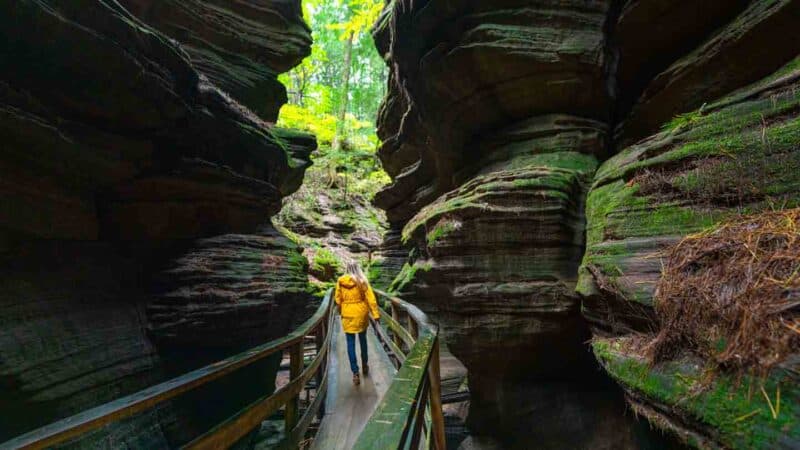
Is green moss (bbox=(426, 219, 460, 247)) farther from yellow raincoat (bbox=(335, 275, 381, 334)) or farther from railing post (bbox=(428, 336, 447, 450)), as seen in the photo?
railing post (bbox=(428, 336, 447, 450))

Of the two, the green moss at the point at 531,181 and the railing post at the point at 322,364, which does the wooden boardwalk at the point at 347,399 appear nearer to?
the railing post at the point at 322,364

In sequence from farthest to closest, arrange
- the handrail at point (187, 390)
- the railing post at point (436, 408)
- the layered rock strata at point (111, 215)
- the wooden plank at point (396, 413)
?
the layered rock strata at point (111, 215), the railing post at point (436, 408), the handrail at point (187, 390), the wooden plank at point (396, 413)

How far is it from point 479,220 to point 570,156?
2.56 meters

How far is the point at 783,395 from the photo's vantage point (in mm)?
1811

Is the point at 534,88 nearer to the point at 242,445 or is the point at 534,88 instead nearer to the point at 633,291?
the point at 633,291

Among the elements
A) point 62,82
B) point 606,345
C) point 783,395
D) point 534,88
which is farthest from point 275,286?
point 783,395

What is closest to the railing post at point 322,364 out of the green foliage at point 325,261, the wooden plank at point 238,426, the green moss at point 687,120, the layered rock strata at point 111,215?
the wooden plank at point 238,426

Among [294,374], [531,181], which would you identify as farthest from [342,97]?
[294,374]

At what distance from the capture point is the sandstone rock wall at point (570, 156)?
370cm

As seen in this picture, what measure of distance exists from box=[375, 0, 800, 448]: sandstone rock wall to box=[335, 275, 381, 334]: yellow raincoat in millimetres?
1959

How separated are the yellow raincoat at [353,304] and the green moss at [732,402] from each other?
11.6ft

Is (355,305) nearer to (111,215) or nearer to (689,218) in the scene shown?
(689,218)

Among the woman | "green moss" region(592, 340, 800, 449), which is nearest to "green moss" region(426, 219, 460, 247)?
the woman

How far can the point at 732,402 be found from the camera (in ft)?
6.63
